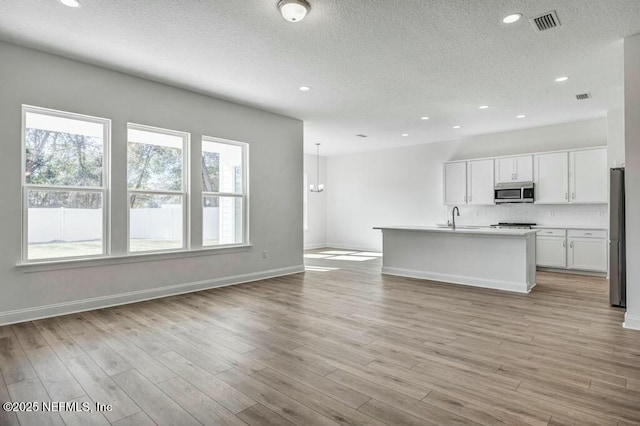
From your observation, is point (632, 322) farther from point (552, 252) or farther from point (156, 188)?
point (156, 188)

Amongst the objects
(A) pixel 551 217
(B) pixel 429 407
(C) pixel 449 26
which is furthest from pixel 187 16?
(A) pixel 551 217

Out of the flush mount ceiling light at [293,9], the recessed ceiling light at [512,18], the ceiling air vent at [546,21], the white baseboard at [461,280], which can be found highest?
the recessed ceiling light at [512,18]

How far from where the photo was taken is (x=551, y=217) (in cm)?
730

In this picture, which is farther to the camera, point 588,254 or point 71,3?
point 588,254

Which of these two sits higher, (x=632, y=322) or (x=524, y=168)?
(x=524, y=168)

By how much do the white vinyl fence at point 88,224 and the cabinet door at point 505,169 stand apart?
241 inches

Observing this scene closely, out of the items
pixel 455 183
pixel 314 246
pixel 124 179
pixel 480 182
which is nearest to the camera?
pixel 124 179

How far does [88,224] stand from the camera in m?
4.34

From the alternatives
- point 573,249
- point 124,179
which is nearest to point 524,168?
point 573,249

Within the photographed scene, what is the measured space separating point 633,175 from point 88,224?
611 cm

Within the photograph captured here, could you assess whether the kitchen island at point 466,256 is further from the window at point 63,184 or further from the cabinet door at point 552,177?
the window at point 63,184

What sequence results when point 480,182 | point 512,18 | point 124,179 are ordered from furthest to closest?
point 480,182
point 124,179
point 512,18

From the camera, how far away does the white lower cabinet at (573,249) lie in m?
6.38

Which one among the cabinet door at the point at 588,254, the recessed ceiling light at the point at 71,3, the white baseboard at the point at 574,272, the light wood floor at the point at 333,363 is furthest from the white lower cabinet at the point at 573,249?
the recessed ceiling light at the point at 71,3
